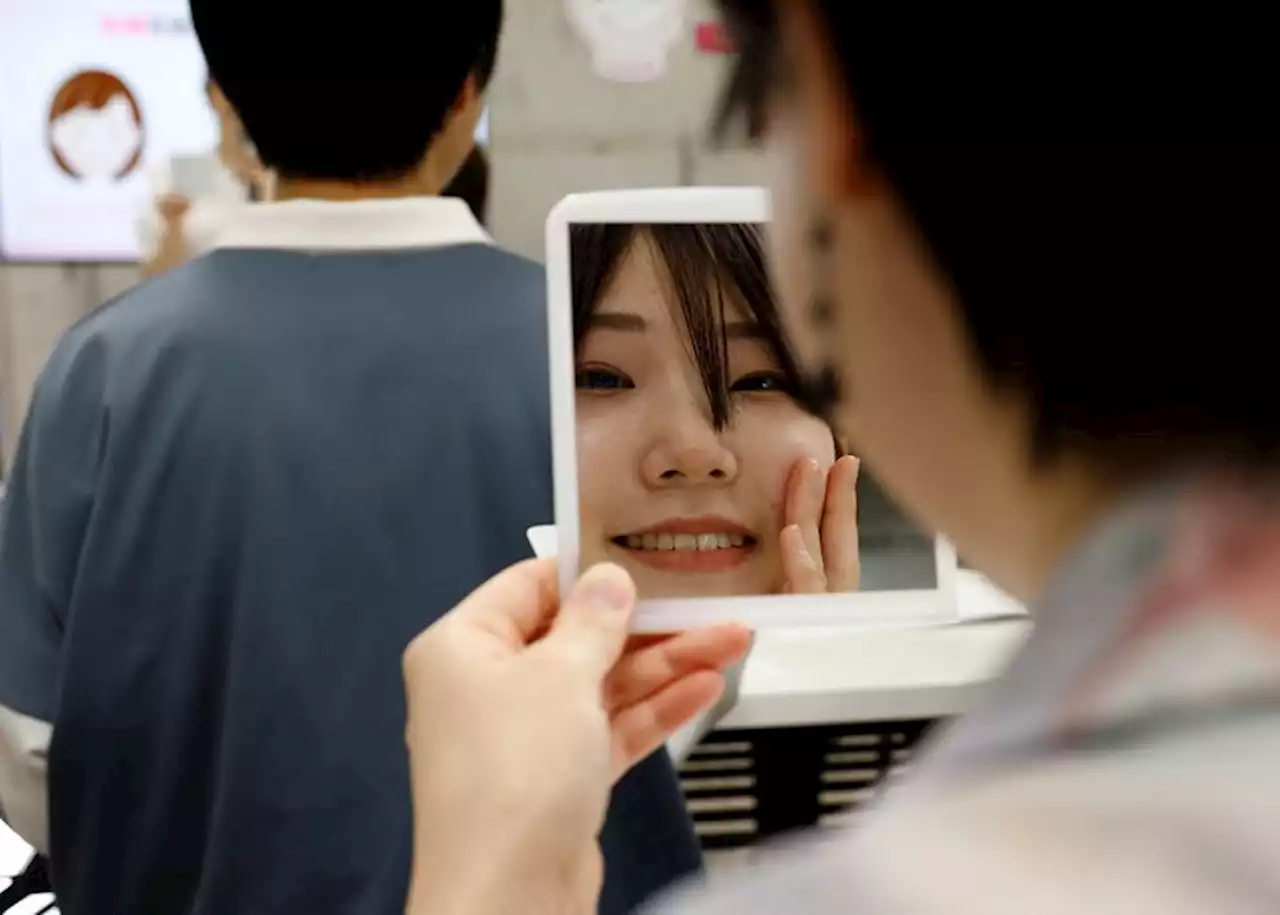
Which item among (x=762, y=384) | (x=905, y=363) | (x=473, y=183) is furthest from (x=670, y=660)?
(x=473, y=183)

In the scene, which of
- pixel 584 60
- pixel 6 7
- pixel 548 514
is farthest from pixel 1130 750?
pixel 6 7

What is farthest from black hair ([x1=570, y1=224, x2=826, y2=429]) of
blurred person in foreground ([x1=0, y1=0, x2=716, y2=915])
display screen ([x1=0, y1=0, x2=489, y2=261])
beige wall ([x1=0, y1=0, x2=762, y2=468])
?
display screen ([x1=0, y1=0, x2=489, y2=261])

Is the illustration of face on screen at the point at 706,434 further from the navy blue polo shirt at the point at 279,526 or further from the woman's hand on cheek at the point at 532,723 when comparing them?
the navy blue polo shirt at the point at 279,526

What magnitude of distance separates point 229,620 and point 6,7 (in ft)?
4.66

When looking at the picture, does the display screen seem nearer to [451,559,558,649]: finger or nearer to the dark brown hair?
the dark brown hair

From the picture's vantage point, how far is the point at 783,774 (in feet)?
3.37

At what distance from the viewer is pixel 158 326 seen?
30.2 inches

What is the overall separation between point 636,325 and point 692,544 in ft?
0.35

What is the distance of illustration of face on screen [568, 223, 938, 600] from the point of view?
0.56 meters

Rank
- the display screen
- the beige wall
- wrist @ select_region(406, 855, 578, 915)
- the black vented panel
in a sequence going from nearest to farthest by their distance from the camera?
wrist @ select_region(406, 855, 578, 915)
the black vented panel
the beige wall
the display screen

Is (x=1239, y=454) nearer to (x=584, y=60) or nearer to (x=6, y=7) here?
(x=584, y=60)

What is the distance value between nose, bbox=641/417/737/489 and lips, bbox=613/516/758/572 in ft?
0.07

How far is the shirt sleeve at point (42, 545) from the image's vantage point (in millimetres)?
785

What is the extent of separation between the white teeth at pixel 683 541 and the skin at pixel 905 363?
0.83ft
